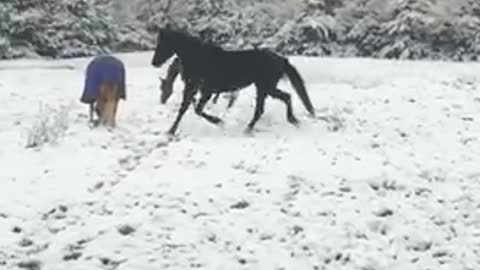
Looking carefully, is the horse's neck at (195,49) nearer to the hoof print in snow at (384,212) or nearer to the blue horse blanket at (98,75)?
the blue horse blanket at (98,75)

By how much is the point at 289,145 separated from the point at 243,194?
2.21 metres

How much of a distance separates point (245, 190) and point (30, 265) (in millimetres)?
2518

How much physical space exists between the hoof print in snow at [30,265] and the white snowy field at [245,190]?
0.06 feet

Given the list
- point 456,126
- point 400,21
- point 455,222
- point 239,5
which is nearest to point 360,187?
point 455,222

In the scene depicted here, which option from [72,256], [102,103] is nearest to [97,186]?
[72,256]

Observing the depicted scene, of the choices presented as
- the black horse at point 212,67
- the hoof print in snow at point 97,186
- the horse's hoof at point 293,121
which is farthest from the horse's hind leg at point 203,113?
the hoof print in snow at point 97,186

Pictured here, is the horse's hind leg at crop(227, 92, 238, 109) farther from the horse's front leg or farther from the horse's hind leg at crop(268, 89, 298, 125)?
the horse's front leg

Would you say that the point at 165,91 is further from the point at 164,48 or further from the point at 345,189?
the point at 345,189

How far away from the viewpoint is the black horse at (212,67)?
11.2m

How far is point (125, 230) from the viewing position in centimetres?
721

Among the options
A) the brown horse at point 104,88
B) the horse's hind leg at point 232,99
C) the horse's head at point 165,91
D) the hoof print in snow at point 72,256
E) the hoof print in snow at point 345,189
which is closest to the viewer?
the hoof print in snow at point 72,256

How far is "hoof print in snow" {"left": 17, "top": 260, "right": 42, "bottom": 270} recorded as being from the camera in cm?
650

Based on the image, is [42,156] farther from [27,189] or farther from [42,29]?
[42,29]

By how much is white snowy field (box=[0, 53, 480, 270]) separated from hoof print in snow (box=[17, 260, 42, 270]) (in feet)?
0.06
